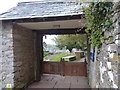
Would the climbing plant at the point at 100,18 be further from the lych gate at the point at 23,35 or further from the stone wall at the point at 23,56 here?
the stone wall at the point at 23,56

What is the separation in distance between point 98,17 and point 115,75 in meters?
1.07

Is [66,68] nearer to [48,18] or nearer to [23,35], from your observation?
[23,35]

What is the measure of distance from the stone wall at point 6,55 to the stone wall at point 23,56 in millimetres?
135

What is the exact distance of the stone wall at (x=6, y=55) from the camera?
11.6 feet

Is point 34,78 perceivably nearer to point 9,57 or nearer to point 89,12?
point 9,57

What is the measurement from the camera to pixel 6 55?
3.59m

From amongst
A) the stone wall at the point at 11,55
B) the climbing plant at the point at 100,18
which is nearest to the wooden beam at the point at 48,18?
the stone wall at the point at 11,55

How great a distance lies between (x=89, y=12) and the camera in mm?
2084

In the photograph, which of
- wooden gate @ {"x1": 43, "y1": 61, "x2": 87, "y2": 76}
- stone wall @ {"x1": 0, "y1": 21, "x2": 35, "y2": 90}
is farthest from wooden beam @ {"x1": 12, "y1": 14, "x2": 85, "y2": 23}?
wooden gate @ {"x1": 43, "y1": 61, "x2": 87, "y2": 76}

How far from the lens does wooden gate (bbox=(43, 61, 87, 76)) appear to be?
585 cm

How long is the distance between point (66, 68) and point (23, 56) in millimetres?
2742

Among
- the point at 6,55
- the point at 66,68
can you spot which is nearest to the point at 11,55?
the point at 6,55

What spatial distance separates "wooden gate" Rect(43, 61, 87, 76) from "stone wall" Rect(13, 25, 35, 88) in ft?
4.22

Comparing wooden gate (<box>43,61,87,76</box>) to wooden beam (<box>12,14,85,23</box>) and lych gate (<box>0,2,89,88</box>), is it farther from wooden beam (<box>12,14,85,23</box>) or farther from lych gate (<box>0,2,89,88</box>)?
wooden beam (<box>12,14,85,23</box>)
